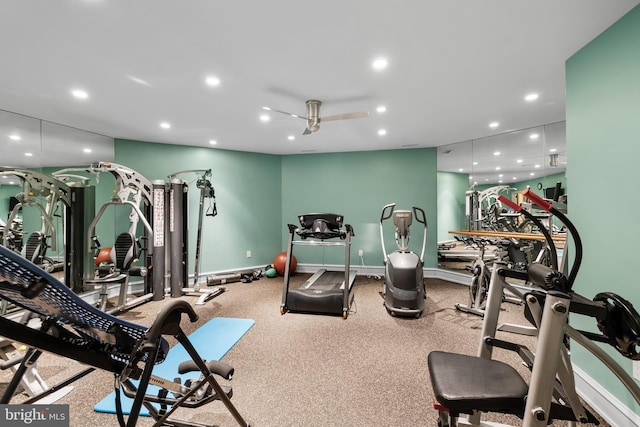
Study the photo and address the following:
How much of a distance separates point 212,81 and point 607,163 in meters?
3.37

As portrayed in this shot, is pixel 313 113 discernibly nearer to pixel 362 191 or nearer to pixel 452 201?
pixel 362 191

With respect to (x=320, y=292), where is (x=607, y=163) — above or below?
above

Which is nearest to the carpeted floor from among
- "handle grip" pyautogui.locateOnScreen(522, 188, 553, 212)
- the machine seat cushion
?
the machine seat cushion

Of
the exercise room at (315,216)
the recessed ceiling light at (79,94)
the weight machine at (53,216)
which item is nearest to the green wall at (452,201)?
the exercise room at (315,216)

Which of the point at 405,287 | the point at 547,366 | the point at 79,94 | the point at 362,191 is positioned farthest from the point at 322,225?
the point at 79,94

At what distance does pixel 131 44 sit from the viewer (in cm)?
211

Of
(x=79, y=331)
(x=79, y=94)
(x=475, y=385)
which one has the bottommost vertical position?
(x=475, y=385)

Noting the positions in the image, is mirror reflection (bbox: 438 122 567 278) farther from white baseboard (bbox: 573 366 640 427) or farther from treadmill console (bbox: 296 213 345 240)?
treadmill console (bbox: 296 213 345 240)

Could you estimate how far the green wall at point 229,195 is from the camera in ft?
15.9

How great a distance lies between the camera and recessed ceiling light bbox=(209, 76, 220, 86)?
2650 mm

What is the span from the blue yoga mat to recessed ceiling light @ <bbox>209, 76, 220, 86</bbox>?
2.68 metres

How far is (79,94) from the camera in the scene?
9.68 feet

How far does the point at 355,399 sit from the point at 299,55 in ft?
9.05
